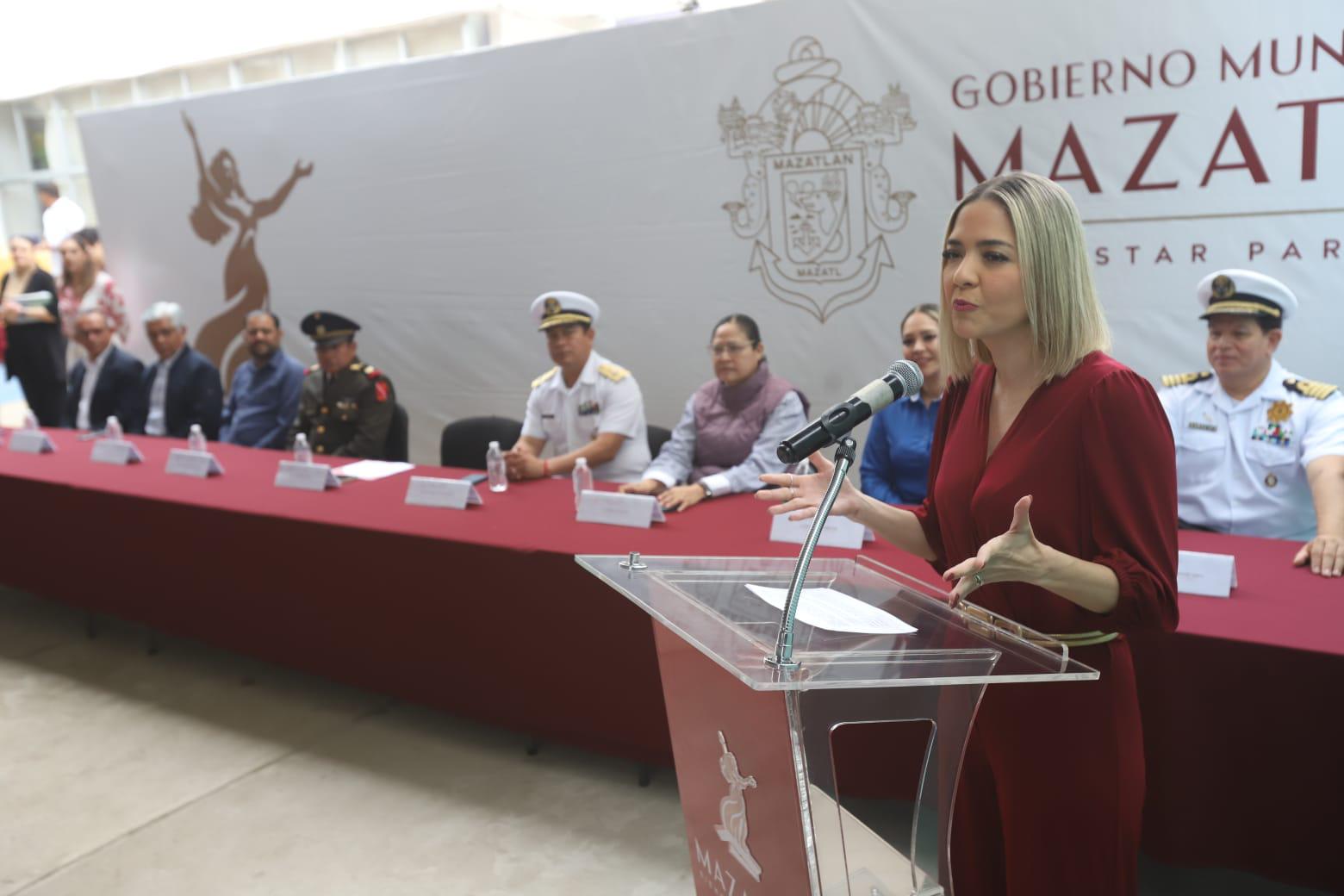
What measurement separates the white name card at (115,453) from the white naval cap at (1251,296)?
11.5 ft

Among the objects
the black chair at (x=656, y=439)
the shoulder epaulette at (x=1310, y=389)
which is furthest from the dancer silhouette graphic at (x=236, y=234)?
the shoulder epaulette at (x=1310, y=389)

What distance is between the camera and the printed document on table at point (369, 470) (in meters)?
3.32

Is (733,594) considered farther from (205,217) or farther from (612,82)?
(205,217)

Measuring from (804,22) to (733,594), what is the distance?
10.5 ft

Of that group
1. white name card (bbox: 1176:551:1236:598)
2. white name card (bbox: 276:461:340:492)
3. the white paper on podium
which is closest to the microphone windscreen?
the white paper on podium

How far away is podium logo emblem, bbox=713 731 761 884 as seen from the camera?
43.7 inches

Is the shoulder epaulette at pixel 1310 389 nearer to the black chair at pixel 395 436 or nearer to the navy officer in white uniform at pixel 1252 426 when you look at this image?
the navy officer in white uniform at pixel 1252 426

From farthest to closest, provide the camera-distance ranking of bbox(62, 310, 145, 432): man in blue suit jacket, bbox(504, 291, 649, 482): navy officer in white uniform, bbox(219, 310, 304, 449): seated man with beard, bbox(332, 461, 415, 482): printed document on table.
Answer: bbox(62, 310, 145, 432): man in blue suit jacket
bbox(219, 310, 304, 449): seated man with beard
bbox(504, 291, 649, 482): navy officer in white uniform
bbox(332, 461, 415, 482): printed document on table

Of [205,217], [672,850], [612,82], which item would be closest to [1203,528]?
[672,850]

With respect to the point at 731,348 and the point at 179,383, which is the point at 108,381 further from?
the point at 731,348

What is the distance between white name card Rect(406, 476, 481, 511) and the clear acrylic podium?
1.61 meters

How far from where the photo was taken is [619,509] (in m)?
2.65

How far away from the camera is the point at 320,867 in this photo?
2283mm

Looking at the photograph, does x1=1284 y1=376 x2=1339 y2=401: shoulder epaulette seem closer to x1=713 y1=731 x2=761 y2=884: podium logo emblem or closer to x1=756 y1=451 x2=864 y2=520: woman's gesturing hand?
x1=756 y1=451 x2=864 y2=520: woman's gesturing hand
